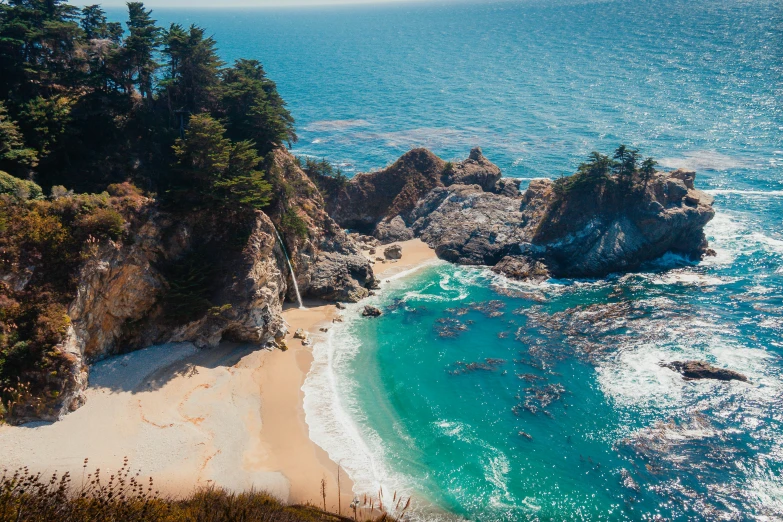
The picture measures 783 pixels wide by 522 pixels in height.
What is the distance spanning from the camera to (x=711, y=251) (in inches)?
2292

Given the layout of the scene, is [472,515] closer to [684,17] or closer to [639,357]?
[639,357]

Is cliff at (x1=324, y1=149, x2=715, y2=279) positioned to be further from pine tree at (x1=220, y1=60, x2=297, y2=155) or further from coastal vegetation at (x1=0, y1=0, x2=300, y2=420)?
pine tree at (x1=220, y1=60, x2=297, y2=155)

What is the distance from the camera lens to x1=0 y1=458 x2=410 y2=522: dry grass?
18266mm

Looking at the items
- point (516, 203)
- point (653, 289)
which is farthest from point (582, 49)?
point (653, 289)

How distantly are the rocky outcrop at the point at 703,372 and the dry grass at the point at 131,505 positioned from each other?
25.5 meters

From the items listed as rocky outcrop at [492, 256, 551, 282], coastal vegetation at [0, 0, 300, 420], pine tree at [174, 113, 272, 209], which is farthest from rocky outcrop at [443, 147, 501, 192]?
pine tree at [174, 113, 272, 209]

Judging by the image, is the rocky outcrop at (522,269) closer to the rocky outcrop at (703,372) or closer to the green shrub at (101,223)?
the rocky outcrop at (703,372)

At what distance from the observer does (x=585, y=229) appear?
A: 5738 cm

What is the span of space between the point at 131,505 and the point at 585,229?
51965 mm

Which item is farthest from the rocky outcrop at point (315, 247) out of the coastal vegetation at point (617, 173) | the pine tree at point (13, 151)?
the coastal vegetation at point (617, 173)

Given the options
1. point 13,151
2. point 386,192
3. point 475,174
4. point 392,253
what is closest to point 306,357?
point 392,253

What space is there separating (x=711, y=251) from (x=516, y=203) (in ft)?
78.0

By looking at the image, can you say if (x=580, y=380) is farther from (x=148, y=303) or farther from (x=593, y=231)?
(x=148, y=303)

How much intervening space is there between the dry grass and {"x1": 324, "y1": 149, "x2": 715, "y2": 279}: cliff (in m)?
37.5
